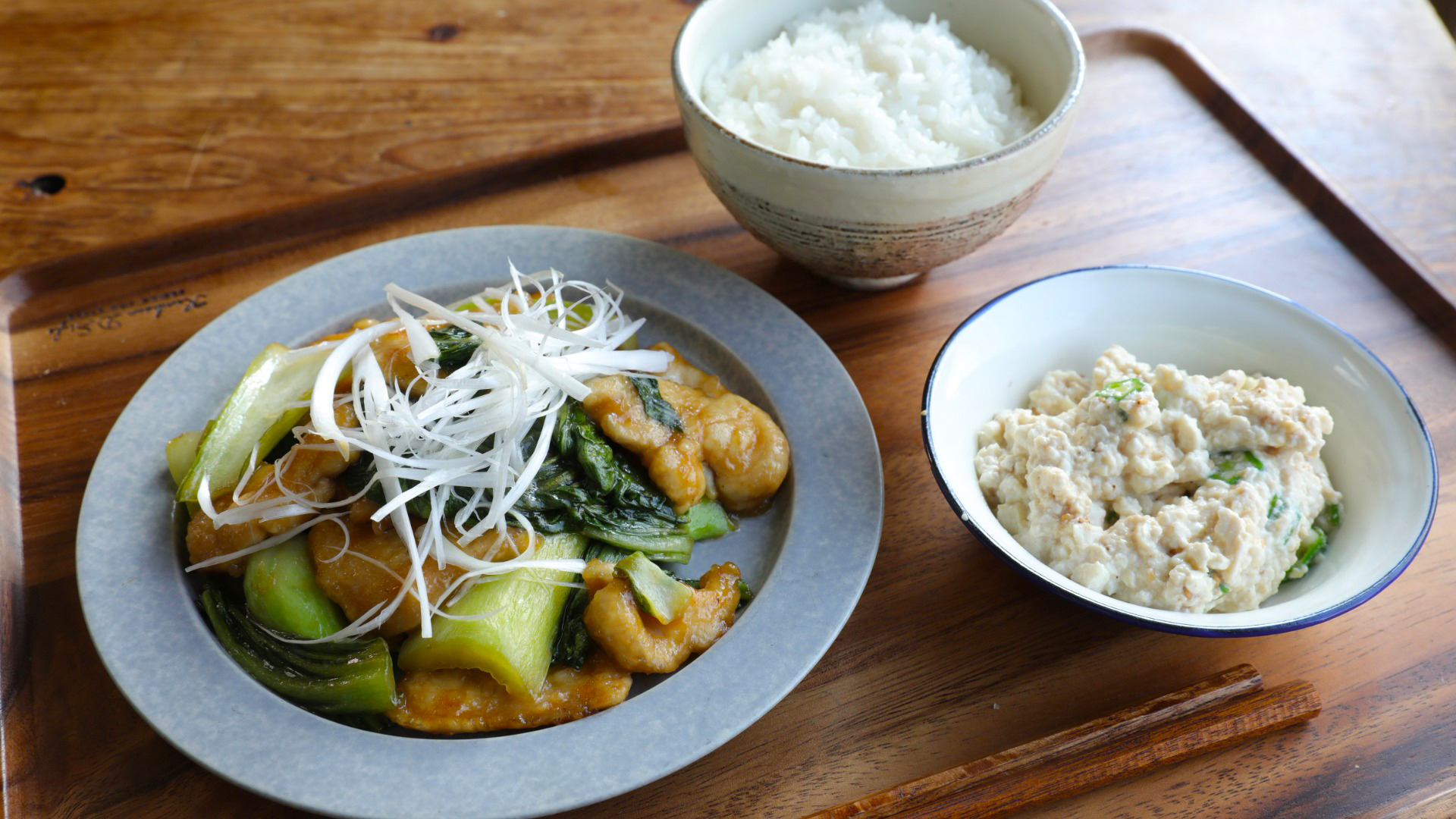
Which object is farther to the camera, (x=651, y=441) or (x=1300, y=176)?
(x=1300, y=176)

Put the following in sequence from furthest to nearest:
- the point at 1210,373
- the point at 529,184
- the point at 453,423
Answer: the point at 529,184, the point at 1210,373, the point at 453,423

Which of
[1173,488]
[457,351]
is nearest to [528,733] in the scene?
[457,351]

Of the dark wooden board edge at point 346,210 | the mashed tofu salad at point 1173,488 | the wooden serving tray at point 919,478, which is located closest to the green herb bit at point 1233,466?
the mashed tofu salad at point 1173,488

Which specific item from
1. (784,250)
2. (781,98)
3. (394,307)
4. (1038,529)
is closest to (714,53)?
(781,98)

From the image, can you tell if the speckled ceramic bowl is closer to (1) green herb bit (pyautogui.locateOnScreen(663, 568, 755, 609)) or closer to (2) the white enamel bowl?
(2) the white enamel bowl

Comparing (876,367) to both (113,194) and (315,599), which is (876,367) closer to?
(315,599)

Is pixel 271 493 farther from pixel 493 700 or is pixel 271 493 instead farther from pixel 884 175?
pixel 884 175

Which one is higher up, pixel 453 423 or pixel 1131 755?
pixel 453 423
